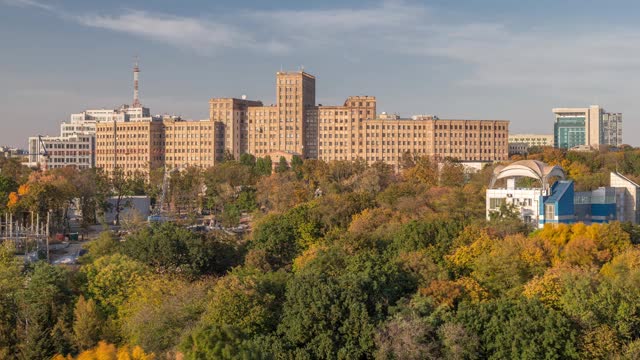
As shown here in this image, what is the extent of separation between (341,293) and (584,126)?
154m

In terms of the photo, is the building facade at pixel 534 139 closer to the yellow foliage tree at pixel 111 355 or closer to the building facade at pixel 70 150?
the building facade at pixel 70 150

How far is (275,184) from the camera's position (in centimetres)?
7481

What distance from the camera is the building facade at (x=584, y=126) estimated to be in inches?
6990

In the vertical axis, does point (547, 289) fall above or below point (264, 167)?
below

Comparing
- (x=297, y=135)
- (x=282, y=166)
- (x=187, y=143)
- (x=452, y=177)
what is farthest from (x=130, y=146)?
(x=452, y=177)

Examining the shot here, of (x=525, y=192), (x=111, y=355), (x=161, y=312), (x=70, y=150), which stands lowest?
(x=111, y=355)

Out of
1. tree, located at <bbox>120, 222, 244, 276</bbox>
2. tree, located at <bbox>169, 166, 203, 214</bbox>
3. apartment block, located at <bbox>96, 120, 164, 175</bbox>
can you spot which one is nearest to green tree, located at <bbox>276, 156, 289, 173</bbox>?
tree, located at <bbox>169, 166, 203, 214</bbox>

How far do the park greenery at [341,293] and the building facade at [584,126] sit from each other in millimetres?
134420

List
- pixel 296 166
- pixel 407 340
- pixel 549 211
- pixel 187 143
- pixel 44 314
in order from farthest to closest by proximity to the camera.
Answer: pixel 187 143
pixel 296 166
pixel 549 211
pixel 44 314
pixel 407 340

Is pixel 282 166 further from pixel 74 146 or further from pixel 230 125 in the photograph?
pixel 74 146

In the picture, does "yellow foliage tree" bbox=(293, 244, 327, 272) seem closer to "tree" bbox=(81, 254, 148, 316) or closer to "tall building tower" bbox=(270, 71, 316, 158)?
"tree" bbox=(81, 254, 148, 316)

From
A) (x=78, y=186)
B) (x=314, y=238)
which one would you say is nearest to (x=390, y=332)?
(x=314, y=238)

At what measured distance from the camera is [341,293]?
33906 mm

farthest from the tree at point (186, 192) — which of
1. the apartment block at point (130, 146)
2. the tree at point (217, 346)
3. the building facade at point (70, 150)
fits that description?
the building facade at point (70, 150)
